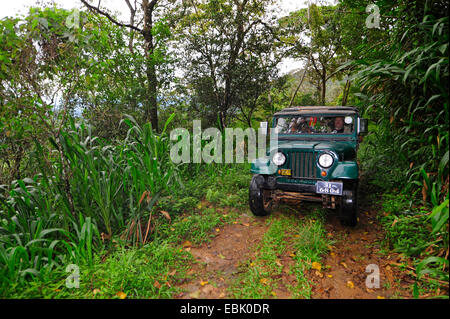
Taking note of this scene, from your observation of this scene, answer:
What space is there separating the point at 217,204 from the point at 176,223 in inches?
37.7

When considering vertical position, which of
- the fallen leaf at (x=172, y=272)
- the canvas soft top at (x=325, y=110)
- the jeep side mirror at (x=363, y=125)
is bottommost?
the fallen leaf at (x=172, y=272)

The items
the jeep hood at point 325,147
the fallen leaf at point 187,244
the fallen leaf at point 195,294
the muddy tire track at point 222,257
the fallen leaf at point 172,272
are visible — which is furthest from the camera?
the jeep hood at point 325,147

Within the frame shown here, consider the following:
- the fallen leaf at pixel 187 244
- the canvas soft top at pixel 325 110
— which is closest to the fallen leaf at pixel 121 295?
the fallen leaf at pixel 187 244

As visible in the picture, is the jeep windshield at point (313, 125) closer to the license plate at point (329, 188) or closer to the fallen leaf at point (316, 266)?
the license plate at point (329, 188)

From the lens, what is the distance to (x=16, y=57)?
2.59m

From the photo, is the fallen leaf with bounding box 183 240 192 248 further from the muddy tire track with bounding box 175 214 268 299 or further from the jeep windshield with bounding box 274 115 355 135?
the jeep windshield with bounding box 274 115 355 135

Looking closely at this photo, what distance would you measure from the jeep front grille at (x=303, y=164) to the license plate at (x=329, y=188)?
0.99ft

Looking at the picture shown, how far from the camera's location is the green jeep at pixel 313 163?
3197mm

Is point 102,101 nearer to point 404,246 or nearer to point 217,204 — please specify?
point 217,204

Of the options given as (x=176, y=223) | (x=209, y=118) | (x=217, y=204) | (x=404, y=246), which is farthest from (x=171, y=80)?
(x=404, y=246)

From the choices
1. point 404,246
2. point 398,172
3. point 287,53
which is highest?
point 287,53

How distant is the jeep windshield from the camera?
400cm

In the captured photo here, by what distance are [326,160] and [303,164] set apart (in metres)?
0.32

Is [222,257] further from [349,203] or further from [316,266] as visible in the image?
[349,203]
